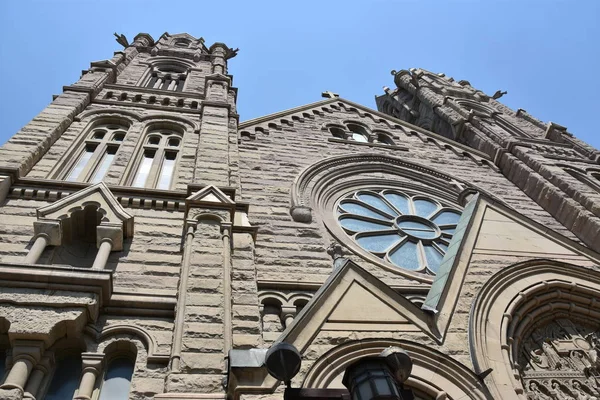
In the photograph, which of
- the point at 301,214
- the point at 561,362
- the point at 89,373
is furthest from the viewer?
the point at 301,214

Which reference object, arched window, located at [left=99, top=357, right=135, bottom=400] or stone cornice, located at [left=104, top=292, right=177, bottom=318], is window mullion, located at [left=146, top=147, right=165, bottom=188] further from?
arched window, located at [left=99, top=357, right=135, bottom=400]

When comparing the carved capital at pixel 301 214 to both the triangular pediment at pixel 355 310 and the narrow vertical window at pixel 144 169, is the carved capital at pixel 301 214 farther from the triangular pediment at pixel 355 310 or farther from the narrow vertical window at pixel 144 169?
the triangular pediment at pixel 355 310

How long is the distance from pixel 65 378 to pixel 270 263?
127 inches

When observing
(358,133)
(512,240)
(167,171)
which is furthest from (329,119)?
(512,240)

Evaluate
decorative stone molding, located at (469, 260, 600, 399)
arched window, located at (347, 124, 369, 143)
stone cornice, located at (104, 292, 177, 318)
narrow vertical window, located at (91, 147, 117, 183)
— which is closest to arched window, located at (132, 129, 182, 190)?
narrow vertical window, located at (91, 147, 117, 183)

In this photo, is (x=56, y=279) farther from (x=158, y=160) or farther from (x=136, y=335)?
(x=158, y=160)

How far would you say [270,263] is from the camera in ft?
23.8

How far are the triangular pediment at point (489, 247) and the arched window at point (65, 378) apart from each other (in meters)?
3.71

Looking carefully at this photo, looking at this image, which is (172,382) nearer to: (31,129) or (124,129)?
(31,129)

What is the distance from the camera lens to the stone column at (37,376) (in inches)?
166

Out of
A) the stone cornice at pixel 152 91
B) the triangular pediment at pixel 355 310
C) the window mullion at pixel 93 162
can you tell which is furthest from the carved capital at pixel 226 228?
the stone cornice at pixel 152 91

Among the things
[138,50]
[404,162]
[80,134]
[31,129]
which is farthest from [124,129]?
[138,50]

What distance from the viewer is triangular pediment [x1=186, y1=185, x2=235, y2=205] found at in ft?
22.0

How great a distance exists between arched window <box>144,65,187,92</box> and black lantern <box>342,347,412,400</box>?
13.7 metres
